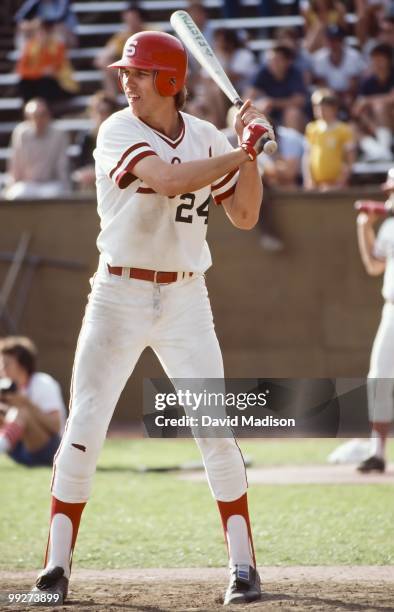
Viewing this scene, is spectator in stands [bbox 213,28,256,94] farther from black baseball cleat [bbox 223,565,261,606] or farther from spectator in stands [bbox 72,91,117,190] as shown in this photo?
black baseball cleat [bbox 223,565,261,606]

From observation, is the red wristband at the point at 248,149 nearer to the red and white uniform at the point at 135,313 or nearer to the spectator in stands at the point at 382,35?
the red and white uniform at the point at 135,313

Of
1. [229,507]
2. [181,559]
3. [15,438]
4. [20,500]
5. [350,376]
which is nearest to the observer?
[229,507]

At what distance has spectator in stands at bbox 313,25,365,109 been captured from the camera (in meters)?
14.8

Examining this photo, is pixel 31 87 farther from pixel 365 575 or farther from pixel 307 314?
pixel 365 575

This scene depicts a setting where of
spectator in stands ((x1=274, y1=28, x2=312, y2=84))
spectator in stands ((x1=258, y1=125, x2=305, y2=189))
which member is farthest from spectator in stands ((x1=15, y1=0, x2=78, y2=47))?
spectator in stands ((x1=258, y1=125, x2=305, y2=189))

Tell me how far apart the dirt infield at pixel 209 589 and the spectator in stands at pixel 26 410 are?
14.5ft

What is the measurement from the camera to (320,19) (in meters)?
15.4

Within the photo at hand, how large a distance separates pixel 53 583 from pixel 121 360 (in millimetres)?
957

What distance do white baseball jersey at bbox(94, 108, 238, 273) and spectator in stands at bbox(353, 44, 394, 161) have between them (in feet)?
29.4

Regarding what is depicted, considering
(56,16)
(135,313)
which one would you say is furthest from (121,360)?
(56,16)

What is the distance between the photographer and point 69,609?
15.8 ft

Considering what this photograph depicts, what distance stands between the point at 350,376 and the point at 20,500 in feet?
18.6

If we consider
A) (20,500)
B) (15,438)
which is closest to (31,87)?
(15,438)

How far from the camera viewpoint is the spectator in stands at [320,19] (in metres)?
15.2
